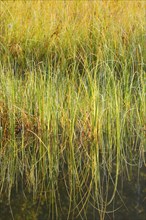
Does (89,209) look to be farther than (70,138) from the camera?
No

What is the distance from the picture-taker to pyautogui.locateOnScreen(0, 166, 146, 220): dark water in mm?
2416

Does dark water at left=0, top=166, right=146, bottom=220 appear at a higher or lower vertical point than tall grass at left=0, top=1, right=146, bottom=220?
Answer: lower

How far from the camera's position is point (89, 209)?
8.11 feet

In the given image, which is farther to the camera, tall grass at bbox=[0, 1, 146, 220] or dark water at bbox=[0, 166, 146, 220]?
tall grass at bbox=[0, 1, 146, 220]

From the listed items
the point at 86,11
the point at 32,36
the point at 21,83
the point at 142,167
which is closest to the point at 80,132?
the point at 142,167

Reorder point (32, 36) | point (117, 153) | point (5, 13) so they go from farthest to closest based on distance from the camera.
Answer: point (5, 13) < point (32, 36) < point (117, 153)

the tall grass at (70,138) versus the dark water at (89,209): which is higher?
the tall grass at (70,138)

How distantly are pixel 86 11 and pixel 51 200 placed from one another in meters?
2.55

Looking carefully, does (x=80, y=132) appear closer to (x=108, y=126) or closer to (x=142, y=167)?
(x=108, y=126)

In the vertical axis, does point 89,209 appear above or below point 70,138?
below

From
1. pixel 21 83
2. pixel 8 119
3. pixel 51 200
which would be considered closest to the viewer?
pixel 51 200

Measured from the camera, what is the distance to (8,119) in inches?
114

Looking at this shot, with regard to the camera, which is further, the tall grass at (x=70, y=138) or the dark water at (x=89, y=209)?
the tall grass at (x=70, y=138)

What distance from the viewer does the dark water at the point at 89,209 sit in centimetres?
242
